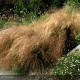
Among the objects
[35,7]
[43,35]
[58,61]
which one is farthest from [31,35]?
[35,7]

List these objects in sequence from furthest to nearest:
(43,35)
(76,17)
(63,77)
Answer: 1. (76,17)
2. (43,35)
3. (63,77)

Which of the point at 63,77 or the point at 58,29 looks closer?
the point at 63,77

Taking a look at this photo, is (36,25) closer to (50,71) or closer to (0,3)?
(50,71)

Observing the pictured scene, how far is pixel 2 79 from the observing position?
7.09 m

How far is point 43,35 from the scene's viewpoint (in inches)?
290

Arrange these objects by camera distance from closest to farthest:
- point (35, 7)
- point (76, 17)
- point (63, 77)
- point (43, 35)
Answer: point (63, 77) → point (43, 35) → point (76, 17) → point (35, 7)

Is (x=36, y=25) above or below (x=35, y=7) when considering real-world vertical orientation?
above

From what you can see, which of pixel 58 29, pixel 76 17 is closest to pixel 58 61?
pixel 58 29

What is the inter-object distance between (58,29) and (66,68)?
96 centimetres

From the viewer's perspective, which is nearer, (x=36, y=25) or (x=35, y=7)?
(x=36, y=25)

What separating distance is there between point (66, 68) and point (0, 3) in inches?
201

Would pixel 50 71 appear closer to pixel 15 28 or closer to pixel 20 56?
pixel 20 56

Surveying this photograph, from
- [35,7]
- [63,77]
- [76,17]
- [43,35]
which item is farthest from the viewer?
[35,7]

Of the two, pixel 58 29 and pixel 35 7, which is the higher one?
pixel 58 29
